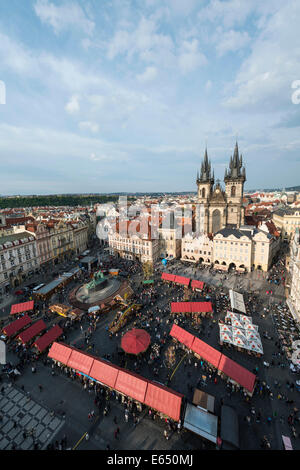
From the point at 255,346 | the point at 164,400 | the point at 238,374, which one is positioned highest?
the point at 164,400

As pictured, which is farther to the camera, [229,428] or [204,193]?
[204,193]

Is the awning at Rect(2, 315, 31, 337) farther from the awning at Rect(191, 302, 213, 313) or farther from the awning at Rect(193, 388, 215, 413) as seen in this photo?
the awning at Rect(191, 302, 213, 313)

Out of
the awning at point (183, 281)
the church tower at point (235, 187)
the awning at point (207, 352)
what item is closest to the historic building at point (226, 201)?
the church tower at point (235, 187)

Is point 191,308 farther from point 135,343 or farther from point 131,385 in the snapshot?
point 131,385

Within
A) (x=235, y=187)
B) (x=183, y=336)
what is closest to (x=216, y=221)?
(x=235, y=187)
